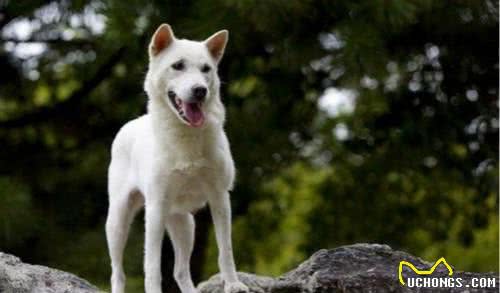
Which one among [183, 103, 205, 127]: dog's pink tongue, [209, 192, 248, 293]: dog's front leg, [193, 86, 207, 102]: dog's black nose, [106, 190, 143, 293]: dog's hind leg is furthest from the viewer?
[106, 190, 143, 293]: dog's hind leg

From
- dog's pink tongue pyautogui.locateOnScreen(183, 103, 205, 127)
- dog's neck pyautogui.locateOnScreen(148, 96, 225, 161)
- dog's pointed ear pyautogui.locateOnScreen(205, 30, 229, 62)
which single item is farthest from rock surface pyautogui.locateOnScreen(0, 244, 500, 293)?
dog's pointed ear pyautogui.locateOnScreen(205, 30, 229, 62)

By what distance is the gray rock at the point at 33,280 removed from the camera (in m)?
5.43

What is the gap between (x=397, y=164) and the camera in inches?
406

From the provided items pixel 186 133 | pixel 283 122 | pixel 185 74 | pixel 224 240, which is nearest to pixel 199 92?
pixel 185 74

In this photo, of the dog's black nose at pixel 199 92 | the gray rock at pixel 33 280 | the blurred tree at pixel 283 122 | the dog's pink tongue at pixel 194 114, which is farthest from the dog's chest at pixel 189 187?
the blurred tree at pixel 283 122

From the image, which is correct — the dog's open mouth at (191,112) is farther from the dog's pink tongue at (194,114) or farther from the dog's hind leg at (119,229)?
the dog's hind leg at (119,229)

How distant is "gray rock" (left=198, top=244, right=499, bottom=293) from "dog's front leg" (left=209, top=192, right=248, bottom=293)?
0.13m

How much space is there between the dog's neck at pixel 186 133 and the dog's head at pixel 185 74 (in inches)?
2.0

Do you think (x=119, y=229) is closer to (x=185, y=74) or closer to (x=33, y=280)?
(x=33, y=280)

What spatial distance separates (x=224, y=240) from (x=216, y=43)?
112 centimetres

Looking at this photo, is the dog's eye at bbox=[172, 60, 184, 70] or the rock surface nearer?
the rock surface

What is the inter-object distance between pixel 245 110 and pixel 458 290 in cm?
505

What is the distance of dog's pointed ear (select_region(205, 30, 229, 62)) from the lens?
6.00 meters

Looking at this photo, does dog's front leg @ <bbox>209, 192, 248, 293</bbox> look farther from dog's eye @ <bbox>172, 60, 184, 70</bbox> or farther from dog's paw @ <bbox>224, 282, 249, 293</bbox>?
dog's eye @ <bbox>172, 60, 184, 70</bbox>
